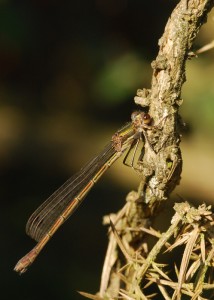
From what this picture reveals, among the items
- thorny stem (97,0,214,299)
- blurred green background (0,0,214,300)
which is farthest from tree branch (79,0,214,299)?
blurred green background (0,0,214,300)

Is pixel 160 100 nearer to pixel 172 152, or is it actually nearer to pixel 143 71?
pixel 172 152

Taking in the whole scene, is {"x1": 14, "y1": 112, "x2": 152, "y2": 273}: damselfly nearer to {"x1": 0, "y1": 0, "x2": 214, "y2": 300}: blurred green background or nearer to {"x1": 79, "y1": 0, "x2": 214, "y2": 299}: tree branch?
{"x1": 79, "y1": 0, "x2": 214, "y2": 299}: tree branch

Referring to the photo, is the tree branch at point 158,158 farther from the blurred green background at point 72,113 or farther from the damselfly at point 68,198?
the blurred green background at point 72,113

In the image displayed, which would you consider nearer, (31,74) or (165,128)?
(165,128)

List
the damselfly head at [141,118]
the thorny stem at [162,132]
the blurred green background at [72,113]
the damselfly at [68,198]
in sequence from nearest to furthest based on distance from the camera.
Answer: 1. the thorny stem at [162,132]
2. the damselfly head at [141,118]
3. the damselfly at [68,198]
4. the blurred green background at [72,113]

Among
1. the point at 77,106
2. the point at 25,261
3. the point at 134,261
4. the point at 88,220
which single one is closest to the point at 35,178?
the point at 88,220

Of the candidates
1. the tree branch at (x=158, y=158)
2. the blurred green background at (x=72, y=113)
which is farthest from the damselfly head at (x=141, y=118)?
the blurred green background at (x=72, y=113)
